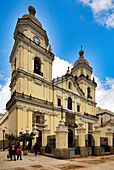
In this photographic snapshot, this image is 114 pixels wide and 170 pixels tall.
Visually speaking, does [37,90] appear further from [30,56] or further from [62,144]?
[62,144]

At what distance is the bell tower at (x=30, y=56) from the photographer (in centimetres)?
2805

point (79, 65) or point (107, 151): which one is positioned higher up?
point (79, 65)

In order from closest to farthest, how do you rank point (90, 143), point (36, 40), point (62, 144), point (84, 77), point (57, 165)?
1. point (57, 165)
2. point (62, 144)
3. point (90, 143)
4. point (36, 40)
5. point (84, 77)

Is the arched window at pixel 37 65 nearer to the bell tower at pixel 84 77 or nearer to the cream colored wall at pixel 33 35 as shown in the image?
the cream colored wall at pixel 33 35

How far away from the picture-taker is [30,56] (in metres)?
30.0

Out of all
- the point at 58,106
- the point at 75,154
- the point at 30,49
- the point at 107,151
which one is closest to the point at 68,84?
the point at 58,106

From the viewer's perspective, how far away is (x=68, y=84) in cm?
3750

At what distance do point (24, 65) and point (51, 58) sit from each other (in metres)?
7.41

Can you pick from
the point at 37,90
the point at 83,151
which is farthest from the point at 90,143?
the point at 37,90

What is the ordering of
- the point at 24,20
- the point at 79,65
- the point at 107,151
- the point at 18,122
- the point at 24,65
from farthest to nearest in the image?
the point at 79,65, the point at 24,20, the point at 24,65, the point at 18,122, the point at 107,151

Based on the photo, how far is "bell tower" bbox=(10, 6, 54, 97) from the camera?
28.0m

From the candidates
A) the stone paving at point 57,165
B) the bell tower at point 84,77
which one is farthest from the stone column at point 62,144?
the bell tower at point 84,77

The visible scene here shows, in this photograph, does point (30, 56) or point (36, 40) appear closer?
point (30, 56)

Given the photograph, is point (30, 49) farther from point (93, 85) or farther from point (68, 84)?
point (93, 85)
